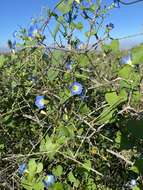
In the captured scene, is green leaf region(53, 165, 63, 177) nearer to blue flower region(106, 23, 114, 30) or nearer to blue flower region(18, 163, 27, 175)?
blue flower region(18, 163, 27, 175)

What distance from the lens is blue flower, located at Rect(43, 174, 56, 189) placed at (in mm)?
1519

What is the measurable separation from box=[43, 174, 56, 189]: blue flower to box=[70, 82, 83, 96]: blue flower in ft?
0.98

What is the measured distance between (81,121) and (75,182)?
27 centimetres

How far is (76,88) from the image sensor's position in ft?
5.41

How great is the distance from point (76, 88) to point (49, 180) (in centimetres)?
33

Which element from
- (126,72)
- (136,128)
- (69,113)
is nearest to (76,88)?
(69,113)

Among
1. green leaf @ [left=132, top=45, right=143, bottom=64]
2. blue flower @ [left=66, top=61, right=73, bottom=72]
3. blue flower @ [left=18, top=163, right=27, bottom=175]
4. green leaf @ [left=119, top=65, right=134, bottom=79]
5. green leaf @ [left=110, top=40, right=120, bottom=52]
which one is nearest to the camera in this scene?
green leaf @ [left=132, top=45, right=143, bottom=64]

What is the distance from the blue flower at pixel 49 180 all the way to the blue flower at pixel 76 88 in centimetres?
30

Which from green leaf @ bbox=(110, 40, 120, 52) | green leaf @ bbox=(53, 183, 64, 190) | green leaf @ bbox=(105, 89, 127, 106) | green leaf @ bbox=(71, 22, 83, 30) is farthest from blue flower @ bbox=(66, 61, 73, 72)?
green leaf @ bbox=(53, 183, 64, 190)

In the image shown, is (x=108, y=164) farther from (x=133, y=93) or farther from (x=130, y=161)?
(x=133, y=93)

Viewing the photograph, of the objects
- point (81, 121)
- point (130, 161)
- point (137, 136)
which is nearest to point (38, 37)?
point (81, 121)

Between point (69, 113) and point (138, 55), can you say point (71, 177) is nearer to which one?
point (69, 113)

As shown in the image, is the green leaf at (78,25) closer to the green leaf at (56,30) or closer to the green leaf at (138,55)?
the green leaf at (56,30)

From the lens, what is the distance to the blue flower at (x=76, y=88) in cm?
162
